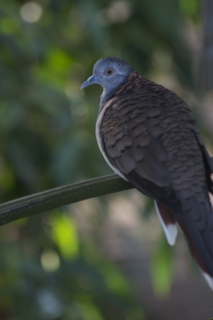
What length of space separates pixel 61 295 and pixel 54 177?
0.50 metres

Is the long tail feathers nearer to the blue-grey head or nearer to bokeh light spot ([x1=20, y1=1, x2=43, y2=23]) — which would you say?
the blue-grey head

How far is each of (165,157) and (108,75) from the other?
1.92ft

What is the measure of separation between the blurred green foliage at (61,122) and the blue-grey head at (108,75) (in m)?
0.50

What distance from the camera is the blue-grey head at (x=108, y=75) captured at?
259 centimetres

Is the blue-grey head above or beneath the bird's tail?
above

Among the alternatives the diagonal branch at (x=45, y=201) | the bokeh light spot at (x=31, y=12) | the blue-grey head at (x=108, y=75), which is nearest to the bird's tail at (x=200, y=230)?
the diagonal branch at (x=45, y=201)

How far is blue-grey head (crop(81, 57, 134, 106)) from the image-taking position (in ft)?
8.48

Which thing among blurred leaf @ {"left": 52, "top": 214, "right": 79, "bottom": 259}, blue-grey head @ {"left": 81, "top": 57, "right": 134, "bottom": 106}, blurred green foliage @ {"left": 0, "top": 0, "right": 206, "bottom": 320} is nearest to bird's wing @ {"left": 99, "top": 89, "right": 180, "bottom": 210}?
blue-grey head @ {"left": 81, "top": 57, "right": 134, "bottom": 106}

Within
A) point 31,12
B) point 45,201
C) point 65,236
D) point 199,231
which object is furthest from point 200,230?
point 31,12

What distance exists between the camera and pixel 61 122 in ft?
10.7

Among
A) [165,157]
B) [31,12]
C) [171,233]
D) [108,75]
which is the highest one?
[31,12]

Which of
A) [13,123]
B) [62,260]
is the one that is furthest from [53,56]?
[62,260]

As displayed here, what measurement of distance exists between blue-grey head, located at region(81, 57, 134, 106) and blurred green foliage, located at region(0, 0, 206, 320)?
19.6 inches

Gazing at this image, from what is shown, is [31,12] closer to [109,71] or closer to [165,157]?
[109,71]
